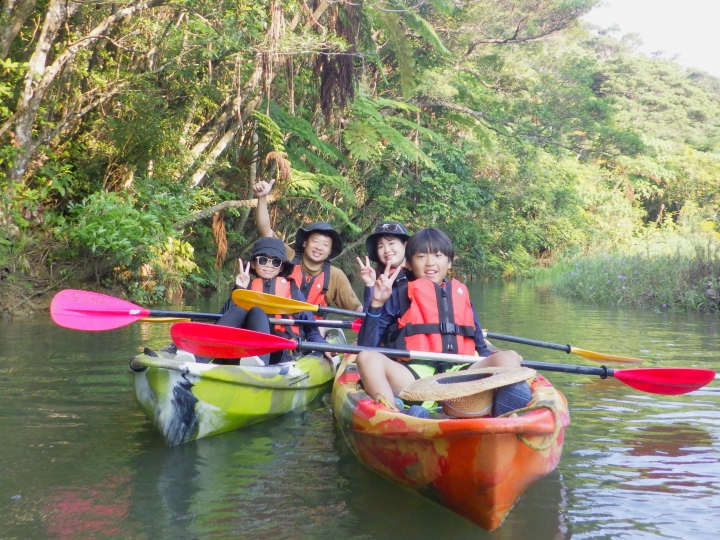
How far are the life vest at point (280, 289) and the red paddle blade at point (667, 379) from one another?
2137 mm

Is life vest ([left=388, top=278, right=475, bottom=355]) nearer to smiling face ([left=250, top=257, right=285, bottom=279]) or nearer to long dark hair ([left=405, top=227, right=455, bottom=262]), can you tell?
long dark hair ([left=405, top=227, right=455, bottom=262])

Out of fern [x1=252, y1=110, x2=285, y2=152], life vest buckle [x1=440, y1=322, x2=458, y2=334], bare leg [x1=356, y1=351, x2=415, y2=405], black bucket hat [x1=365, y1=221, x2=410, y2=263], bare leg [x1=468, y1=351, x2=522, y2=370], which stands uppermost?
fern [x1=252, y1=110, x2=285, y2=152]

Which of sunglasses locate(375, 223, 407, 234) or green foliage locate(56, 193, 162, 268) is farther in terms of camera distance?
green foliage locate(56, 193, 162, 268)

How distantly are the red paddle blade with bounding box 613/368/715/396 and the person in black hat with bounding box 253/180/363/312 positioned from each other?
229 centimetres

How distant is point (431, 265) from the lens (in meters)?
4.10

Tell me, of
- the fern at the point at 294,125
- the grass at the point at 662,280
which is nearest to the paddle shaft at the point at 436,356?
the grass at the point at 662,280

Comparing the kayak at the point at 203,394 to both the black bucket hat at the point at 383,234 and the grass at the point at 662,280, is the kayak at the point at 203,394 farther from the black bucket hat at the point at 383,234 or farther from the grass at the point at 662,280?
the grass at the point at 662,280

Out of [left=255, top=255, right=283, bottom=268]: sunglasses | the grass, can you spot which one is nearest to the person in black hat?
[left=255, top=255, right=283, bottom=268]: sunglasses

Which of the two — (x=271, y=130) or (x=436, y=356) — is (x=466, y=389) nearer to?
(x=436, y=356)

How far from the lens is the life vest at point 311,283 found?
19.1ft

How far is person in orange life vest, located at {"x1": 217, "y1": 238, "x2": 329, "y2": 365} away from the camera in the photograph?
15.4ft

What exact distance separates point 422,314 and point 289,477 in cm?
109

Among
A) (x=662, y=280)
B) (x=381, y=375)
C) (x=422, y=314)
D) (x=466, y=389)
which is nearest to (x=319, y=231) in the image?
(x=422, y=314)

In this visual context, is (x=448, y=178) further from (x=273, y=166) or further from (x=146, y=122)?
(x=146, y=122)
